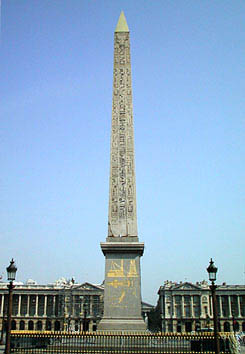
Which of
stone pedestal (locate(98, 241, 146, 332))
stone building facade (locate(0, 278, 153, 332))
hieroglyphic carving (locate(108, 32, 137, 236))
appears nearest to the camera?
stone pedestal (locate(98, 241, 146, 332))

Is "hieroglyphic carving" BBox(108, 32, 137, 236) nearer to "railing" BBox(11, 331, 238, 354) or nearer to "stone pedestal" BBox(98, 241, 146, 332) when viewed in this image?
"stone pedestal" BBox(98, 241, 146, 332)

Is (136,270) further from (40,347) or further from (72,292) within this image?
(72,292)

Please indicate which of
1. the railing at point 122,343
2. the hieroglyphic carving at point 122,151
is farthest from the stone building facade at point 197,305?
the hieroglyphic carving at point 122,151

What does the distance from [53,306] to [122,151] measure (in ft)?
246

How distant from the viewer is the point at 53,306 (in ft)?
298

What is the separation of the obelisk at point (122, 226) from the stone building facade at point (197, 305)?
6870cm

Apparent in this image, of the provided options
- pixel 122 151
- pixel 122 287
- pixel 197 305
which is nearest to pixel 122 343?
pixel 122 287

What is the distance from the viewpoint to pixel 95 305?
90.8 m

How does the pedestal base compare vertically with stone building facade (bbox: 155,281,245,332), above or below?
below

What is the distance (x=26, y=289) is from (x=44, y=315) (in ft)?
21.4

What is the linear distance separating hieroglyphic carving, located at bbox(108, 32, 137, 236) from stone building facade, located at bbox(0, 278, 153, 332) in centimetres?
6979

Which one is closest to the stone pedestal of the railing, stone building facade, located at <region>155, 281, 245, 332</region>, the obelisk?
the obelisk

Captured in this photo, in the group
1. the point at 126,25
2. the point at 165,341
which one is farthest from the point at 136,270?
the point at 126,25

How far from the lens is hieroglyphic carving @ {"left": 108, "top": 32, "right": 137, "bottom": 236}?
71.3ft
